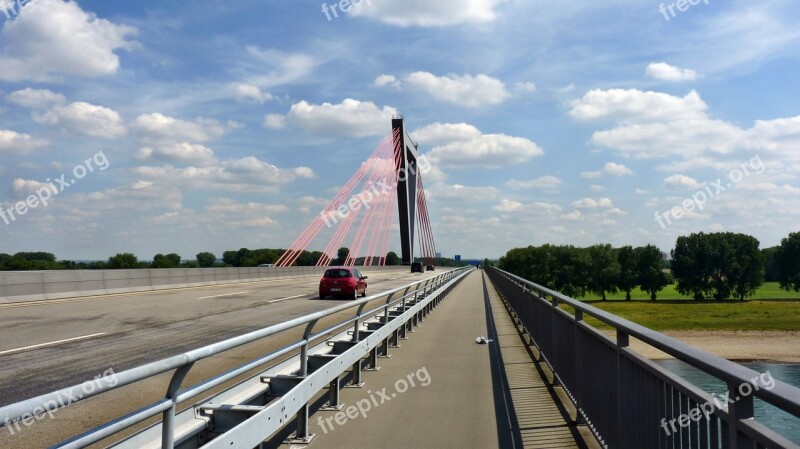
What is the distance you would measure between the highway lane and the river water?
8.10m

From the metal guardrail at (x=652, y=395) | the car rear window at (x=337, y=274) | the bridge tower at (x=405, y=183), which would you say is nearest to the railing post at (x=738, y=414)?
the metal guardrail at (x=652, y=395)

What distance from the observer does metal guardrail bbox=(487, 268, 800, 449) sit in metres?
2.55

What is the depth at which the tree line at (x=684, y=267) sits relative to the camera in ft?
396

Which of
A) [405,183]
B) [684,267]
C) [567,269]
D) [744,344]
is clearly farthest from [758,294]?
[405,183]

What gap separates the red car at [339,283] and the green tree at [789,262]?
126m

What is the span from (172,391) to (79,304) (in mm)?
20355

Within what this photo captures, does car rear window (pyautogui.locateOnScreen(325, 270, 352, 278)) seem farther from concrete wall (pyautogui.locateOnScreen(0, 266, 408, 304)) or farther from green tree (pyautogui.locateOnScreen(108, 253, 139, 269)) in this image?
green tree (pyautogui.locateOnScreen(108, 253, 139, 269))

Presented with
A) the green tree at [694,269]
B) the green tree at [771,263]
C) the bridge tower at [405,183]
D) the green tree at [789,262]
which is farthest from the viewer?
the green tree at [771,263]

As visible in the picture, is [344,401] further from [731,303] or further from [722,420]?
[731,303]

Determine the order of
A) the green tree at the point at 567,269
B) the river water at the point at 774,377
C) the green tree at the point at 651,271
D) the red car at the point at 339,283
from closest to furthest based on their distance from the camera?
the river water at the point at 774,377
the red car at the point at 339,283
the green tree at the point at 651,271
the green tree at the point at 567,269

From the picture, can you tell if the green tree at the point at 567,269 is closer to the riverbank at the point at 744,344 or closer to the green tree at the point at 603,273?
the green tree at the point at 603,273

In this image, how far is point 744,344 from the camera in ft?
196

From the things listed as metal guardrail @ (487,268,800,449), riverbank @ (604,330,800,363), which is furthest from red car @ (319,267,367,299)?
riverbank @ (604,330,800,363)

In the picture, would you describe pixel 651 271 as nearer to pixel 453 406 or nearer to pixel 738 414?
pixel 453 406
